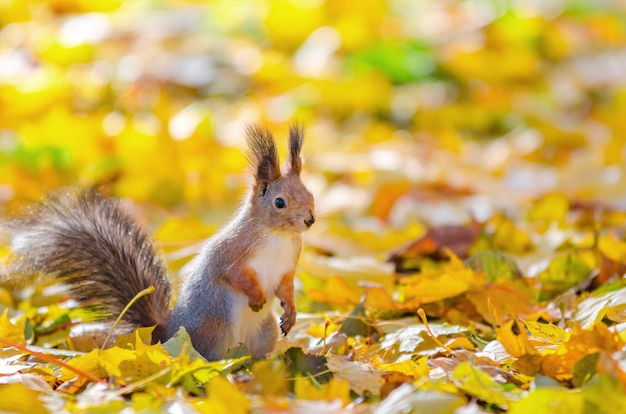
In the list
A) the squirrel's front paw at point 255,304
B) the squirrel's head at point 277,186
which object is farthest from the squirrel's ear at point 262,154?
the squirrel's front paw at point 255,304

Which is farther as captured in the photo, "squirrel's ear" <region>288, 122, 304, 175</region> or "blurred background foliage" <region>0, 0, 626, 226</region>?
"blurred background foliage" <region>0, 0, 626, 226</region>

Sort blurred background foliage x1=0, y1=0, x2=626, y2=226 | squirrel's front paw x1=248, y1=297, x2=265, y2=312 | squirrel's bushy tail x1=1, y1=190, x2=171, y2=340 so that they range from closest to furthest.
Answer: squirrel's front paw x1=248, y1=297, x2=265, y2=312 < squirrel's bushy tail x1=1, y1=190, x2=171, y2=340 < blurred background foliage x1=0, y1=0, x2=626, y2=226

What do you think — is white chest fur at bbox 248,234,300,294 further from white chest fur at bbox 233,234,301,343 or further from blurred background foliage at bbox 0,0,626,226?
blurred background foliage at bbox 0,0,626,226

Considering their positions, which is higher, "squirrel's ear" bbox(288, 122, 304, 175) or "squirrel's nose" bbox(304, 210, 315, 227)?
"squirrel's ear" bbox(288, 122, 304, 175)

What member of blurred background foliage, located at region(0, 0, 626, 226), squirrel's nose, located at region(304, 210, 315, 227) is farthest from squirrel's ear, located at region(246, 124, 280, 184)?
blurred background foliage, located at region(0, 0, 626, 226)

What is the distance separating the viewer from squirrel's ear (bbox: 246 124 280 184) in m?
1.86

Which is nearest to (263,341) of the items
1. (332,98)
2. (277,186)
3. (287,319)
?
(287,319)

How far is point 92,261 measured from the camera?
6.33 feet

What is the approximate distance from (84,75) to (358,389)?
3.22m

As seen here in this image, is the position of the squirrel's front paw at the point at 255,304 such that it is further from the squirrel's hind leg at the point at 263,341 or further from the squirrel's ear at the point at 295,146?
the squirrel's ear at the point at 295,146

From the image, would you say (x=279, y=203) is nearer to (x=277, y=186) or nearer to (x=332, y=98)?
(x=277, y=186)

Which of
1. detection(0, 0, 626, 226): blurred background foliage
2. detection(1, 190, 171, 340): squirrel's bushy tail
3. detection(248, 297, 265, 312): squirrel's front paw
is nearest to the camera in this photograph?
detection(248, 297, 265, 312): squirrel's front paw

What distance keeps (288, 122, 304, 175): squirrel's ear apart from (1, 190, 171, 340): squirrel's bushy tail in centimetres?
37

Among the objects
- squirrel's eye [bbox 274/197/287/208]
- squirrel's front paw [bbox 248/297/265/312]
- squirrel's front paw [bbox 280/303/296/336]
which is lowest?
squirrel's front paw [bbox 280/303/296/336]
